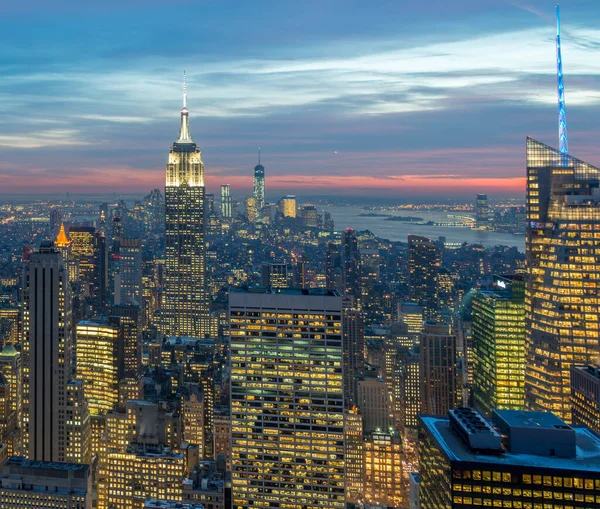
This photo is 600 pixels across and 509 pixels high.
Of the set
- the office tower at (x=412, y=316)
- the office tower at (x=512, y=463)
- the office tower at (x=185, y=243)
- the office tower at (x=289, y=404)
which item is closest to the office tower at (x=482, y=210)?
the office tower at (x=412, y=316)

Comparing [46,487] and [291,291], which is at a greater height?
[291,291]

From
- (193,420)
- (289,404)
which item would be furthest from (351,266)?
(289,404)

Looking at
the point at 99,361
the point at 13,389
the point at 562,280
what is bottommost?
the point at 13,389

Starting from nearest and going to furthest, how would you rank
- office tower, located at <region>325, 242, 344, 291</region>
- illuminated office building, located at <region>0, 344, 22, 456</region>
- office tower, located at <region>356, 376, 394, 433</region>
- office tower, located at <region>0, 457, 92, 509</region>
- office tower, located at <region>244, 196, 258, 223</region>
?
1. office tower, located at <region>0, 457, 92, 509</region>
2. illuminated office building, located at <region>0, 344, 22, 456</region>
3. office tower, located at <region>356, 376, 394, 433</region>
4. office tower, located at <region>325, 242, 344, 291</region>
5. office tower, located at <region>244, 196, 258, 223</region>

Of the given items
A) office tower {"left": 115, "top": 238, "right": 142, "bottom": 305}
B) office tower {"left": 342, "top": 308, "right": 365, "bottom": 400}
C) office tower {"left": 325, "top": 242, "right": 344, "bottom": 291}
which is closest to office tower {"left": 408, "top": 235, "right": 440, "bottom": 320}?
office tower {"left": 342, "top": 308, "right": 365, "bottom": 400}

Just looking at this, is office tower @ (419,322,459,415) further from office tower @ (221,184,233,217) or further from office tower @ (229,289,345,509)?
office tower @ (221,184,233,217)

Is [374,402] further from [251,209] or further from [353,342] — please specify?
[251,209]

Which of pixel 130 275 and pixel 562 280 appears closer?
pixel 562 280
